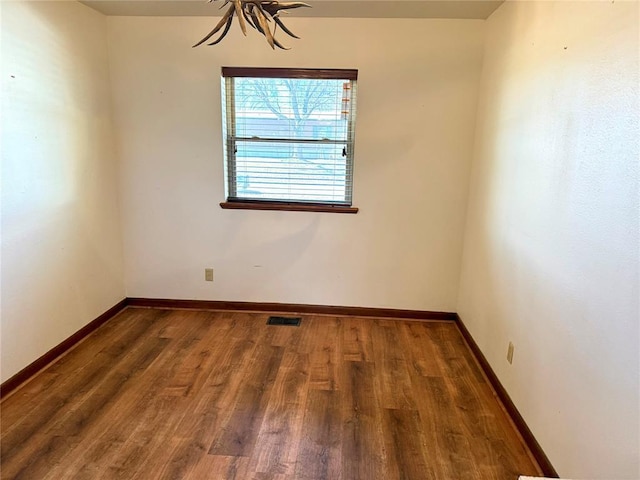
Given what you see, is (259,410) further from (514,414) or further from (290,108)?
(290,108)

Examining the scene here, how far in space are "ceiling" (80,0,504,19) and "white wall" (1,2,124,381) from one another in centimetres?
29

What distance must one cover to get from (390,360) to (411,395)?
407 mm

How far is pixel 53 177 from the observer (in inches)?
104

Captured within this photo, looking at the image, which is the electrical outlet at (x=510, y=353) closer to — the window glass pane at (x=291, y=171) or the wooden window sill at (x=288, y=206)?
the wooden window sill at (x=288, y=206)

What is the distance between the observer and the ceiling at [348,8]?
2664mm

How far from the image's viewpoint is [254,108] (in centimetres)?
324

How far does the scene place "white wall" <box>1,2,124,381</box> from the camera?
7.59 feet

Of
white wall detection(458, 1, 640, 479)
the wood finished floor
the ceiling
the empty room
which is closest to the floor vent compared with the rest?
the empty room

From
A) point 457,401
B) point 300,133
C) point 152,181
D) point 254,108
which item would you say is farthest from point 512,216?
point 152,181

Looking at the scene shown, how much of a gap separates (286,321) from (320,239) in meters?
0.74

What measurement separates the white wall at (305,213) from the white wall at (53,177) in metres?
0.27

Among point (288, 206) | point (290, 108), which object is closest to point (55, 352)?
point (288, 206)

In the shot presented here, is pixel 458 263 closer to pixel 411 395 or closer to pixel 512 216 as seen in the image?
pixel 512 216

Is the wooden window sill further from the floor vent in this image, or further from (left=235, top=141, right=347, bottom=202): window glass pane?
the floor vent
